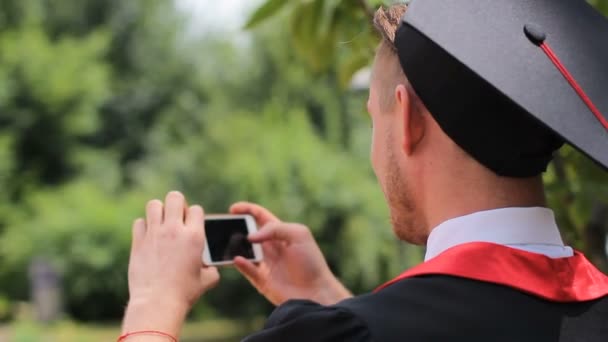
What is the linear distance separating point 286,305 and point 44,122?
23171mm

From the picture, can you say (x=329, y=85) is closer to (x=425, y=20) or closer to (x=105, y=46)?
(x=105, y=46)

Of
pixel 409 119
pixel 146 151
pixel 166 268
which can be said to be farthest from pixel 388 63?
pixel 146 151

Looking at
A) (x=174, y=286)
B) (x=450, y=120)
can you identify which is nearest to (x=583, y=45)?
(x=450, y=120)

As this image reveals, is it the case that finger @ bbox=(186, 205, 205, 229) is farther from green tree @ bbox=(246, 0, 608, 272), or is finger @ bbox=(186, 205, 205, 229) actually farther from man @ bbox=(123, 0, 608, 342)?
green tree @ bbox=(246, 0, 608, 272)

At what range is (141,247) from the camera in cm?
140

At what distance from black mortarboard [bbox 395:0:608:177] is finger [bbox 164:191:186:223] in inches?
18.1

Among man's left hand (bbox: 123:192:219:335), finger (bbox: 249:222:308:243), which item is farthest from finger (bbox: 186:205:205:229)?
finger (bbox: 249:222:308:243)

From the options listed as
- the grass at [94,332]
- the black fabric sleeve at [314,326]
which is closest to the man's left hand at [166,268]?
the black fabric sleeve at [314,326]

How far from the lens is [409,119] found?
3.96 feet

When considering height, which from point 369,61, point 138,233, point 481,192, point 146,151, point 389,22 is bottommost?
point 481,192

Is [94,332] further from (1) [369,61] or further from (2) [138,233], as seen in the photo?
(2) [138,233]

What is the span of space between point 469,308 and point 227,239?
0.75m

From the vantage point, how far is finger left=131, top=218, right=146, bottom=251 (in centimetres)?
141

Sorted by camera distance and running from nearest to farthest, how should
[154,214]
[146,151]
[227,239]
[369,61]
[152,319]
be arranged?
1. [152,319]
2. [154,214]
3. [227,239]
4. [369,61]
5. [146,151]
